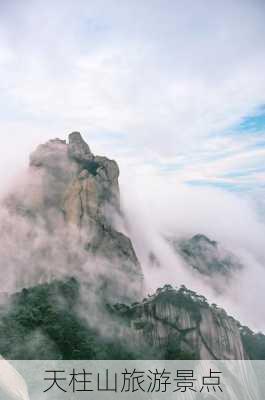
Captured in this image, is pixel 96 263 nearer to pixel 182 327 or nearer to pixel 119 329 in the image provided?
pixel 119 329

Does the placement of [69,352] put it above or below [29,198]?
below

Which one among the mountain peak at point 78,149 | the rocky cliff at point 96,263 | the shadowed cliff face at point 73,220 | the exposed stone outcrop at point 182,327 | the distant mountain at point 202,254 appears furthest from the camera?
the distant mountain at point 202,254

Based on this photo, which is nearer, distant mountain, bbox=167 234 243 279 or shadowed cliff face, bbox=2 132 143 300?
shadowed cliff face, bbox=2 132 143 300

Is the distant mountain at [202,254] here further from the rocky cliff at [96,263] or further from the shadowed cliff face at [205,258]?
the rocky cliff at [96,263]

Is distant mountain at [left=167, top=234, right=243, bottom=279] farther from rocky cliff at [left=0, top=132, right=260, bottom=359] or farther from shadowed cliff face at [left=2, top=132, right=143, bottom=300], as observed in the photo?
shadowed cliff face at [left=2, top=132, right=143, bottom=300]

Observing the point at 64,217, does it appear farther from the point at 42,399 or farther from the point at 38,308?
the point at 42,399

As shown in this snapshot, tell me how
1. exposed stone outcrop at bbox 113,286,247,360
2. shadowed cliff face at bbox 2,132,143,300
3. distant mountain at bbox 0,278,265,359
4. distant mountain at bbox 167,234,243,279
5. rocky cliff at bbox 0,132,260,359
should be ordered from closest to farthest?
distant mountain at bbox 0,278,265,359
rocky cliff at bbox 0,132,260,359
exposed stone outcrop at bbox 113,286,247,360
shadowed cliff face at bbox 2,132,143,300
distant mountain at bbox 167,234,243,279

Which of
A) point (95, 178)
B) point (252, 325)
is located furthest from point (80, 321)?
point (252, 325)

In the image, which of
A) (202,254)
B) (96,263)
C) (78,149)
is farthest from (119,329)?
(202,254)

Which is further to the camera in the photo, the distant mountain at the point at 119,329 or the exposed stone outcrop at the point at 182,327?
the exposed stone outcrop at the point at 182,327

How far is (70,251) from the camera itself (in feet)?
190

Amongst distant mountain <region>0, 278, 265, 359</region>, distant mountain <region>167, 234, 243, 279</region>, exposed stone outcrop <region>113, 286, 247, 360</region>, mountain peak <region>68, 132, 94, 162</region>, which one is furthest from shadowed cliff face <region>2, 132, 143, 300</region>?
distant mountain <region>167, 234, 243, 279</region>

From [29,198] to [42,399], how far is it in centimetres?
3783

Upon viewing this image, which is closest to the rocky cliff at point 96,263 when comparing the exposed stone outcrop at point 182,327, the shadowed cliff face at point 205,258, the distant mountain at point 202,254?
the exposed stone outcrop at point 182,327
